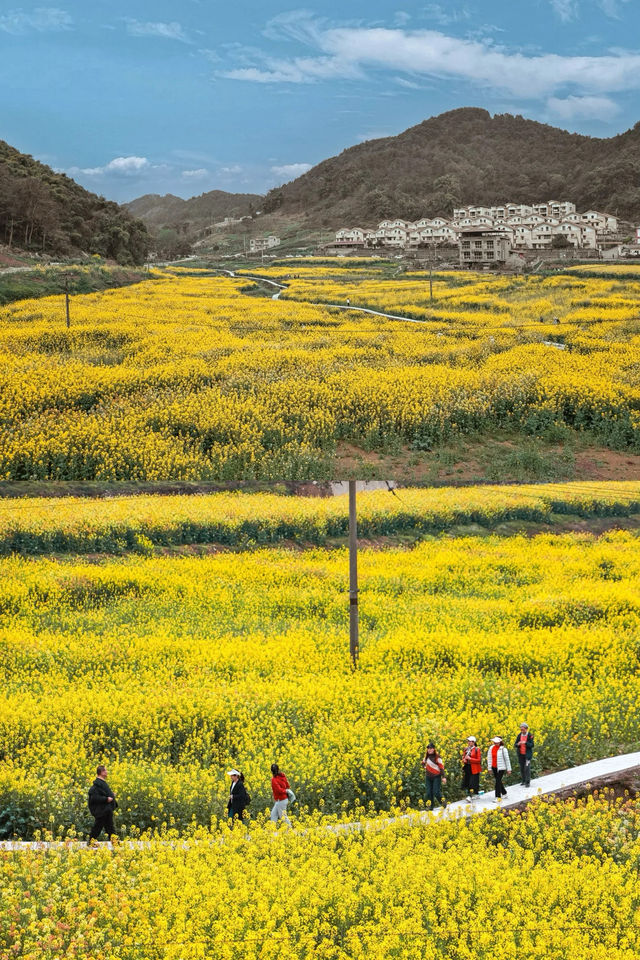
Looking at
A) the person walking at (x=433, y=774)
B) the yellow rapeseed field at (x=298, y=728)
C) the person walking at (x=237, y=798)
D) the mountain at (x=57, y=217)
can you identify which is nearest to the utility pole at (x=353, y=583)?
the yellow rapeseed field at (x=298, y=728)

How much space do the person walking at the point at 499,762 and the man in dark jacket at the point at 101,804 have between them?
14.7 feet

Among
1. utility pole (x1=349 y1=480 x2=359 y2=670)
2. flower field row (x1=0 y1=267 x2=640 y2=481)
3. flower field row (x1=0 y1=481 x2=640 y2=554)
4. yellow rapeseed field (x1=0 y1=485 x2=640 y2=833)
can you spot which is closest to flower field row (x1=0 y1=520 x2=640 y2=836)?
yellow rapeseed field (x1=0 y1=485 x2=640 y2=833)

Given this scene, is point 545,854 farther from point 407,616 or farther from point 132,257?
point 132,257

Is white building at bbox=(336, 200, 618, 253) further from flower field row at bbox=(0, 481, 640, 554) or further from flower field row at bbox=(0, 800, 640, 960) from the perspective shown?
flower field row at bbox=(0, 800, 640, 960)

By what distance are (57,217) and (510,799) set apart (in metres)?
85.2

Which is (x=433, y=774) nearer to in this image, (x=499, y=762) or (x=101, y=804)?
(x=499, y=762)

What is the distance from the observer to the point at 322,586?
715 inches

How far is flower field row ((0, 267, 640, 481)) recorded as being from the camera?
19875 mm

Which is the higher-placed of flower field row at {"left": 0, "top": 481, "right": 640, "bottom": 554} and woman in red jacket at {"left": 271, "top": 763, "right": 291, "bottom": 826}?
flower field row at {"left": 0, "top": 481, "right": 640, "bottom": 554}

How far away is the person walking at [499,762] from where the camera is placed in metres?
10.2

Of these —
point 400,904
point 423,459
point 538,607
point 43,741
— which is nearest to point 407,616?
point 538,607

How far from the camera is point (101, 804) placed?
29.6 feet

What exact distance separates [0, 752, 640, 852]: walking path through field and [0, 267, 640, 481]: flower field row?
9.16 metres

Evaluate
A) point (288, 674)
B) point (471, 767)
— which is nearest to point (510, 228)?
point (288, 674)
